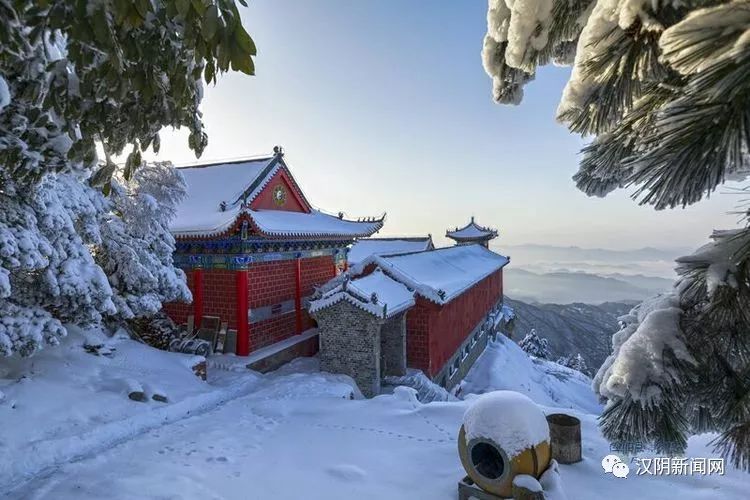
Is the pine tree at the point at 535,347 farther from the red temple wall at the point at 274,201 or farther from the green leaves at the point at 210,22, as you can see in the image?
the green leaves at the point at 210,22

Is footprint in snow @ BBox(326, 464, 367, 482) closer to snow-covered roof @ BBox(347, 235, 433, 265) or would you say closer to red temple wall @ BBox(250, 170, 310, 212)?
red temple wall @ BBox(250, 170, 310, 212)

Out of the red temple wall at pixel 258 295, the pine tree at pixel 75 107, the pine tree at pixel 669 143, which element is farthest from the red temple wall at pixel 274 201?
the pine tree at pixel 669 143

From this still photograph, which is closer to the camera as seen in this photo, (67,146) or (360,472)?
(67,146)

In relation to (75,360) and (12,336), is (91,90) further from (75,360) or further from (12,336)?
(75,360)

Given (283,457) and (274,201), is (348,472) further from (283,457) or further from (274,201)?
(274,201)

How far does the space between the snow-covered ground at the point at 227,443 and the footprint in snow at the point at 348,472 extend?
0.05ft

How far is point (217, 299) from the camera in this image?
1156 cm

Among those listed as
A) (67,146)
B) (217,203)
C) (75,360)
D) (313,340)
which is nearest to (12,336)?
(75,360)

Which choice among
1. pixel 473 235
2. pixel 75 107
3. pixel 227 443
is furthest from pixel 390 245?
pixel 75 107

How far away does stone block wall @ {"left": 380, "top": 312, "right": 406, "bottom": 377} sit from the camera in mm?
11188

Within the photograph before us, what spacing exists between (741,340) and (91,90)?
354 centimetres

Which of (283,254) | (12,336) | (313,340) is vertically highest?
(283,254)

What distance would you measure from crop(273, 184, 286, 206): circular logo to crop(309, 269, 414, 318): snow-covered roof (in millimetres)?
4520

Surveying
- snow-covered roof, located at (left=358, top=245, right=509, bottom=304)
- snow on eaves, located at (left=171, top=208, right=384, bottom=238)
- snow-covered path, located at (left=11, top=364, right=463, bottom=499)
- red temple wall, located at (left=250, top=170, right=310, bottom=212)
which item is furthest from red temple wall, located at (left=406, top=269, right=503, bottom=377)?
red temple wall, located at (left=250, top=170, right=310, bottom=212)
